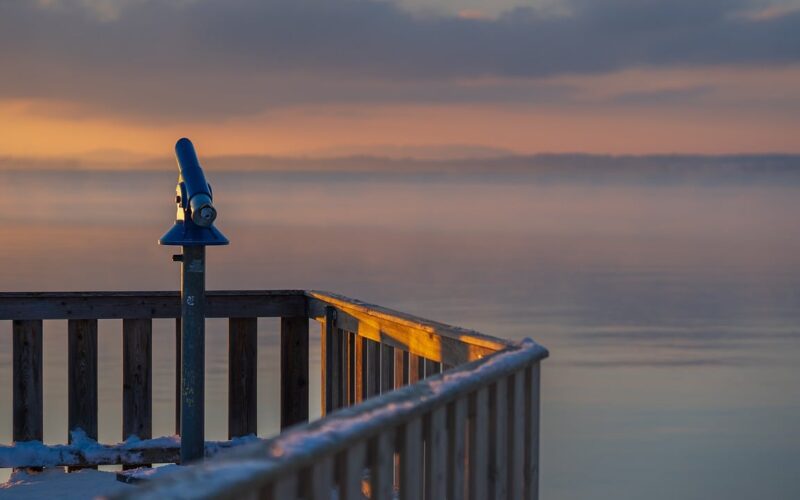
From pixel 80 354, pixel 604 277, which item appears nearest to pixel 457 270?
pixel 604 277

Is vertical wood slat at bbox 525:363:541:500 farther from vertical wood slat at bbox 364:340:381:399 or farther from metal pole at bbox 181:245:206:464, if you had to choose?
metal pole at bbox 181:245:206:464

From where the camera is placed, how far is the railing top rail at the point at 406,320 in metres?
5.25

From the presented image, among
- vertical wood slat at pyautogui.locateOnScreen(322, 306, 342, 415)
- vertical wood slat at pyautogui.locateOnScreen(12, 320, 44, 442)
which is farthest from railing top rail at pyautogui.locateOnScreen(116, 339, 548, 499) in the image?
vertical wood slat at pyautogui.locateOnScreen(12, 320, 44, 442)

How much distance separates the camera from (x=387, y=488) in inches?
137

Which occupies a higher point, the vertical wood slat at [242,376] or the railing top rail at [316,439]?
the railing top rail at [316,439]

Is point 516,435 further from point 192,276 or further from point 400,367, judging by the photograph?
point 192,276

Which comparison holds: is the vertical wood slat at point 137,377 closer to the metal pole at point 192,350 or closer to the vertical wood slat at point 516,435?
the metal pole at point 192,350

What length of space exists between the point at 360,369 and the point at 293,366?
1.33 meters

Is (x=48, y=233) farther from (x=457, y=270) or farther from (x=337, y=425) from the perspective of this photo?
(x=337, y=425)

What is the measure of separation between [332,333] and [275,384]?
1363 cm

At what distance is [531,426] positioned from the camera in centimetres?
493

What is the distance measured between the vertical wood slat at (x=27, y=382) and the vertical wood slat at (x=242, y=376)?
1.24 metres

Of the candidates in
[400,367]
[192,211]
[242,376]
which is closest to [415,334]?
[400,367]

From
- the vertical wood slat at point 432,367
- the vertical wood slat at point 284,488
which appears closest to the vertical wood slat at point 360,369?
the vertical wood slat at point 432,367
